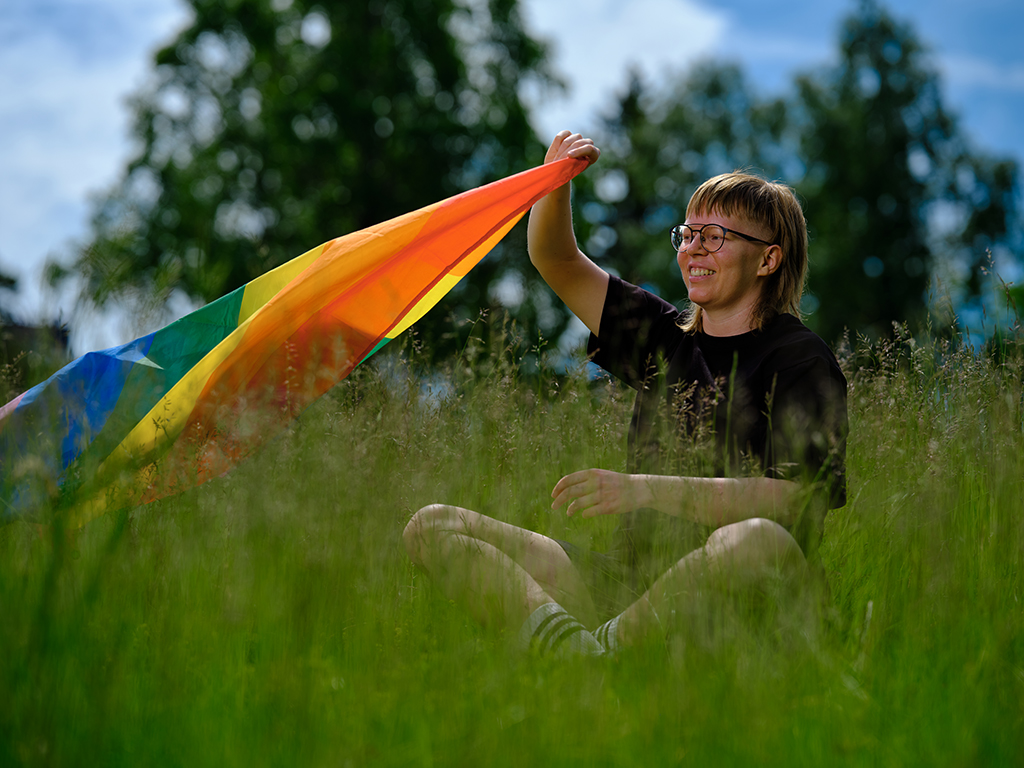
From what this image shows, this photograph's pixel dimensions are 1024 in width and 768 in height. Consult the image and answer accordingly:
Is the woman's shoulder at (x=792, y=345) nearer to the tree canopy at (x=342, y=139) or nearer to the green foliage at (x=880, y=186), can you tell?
the tree canopy at (x=342, y=139)

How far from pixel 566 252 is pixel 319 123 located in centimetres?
1409

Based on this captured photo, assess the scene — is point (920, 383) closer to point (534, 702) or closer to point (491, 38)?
point (534, 702)

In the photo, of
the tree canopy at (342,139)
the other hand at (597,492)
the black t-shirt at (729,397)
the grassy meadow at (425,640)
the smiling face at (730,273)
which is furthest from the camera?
the tree canopy at (342,139)

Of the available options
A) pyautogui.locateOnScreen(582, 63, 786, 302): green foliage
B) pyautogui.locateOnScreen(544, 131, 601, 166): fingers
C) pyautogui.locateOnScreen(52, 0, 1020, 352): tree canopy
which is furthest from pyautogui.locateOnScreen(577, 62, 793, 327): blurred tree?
pyautogui.locateOnScreen(544, 131, 601, 166): fingers

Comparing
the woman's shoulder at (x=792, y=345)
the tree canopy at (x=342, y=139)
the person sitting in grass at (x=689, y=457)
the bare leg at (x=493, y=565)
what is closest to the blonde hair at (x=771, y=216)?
the person sitting in grass at (x=689, y=457)

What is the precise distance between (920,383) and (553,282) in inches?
68.7

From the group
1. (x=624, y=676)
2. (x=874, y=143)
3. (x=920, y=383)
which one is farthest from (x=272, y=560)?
(x=874, y=143)

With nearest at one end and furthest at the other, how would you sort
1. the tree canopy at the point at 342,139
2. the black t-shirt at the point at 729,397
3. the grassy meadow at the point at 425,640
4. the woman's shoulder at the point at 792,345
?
the grassy meadow at the point at 425,640, the black t-shirt at the point at 729,397, the woman's shoulder at the point at 792,345, the tree canopy at the point at 342,139

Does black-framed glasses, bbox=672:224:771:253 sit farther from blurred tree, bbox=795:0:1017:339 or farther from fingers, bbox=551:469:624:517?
blurred tree, bbox=795:0:1017:339

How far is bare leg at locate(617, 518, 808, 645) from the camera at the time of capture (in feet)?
6.18

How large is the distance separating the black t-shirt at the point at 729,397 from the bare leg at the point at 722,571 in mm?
164

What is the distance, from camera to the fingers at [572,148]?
9.58 ft

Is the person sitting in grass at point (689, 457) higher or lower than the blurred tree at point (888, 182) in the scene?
lower

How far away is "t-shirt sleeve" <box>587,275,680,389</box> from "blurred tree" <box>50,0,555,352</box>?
36.5 feet
